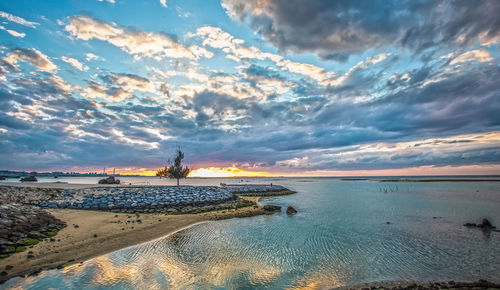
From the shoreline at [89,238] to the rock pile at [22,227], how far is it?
1.75 feet

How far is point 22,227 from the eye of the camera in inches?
506

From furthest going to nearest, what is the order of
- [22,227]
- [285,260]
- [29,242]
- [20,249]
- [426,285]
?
[22,227] → [29,242] → [285,260] → [20,249] → [426,285]

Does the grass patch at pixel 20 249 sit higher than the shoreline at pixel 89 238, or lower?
higher

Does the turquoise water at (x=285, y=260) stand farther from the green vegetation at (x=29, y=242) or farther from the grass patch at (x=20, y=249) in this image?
the green vegetation at (x=29, y=242)

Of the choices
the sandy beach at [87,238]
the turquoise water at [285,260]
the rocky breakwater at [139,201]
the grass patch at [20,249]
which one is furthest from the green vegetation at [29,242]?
the rocky breakwater at [139,201]

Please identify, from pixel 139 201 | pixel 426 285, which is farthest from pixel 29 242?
pixel 426 285

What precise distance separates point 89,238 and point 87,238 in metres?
0.11

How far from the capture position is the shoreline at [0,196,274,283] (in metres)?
9.81

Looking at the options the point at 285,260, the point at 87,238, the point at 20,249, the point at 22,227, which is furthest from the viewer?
the point at 87,238

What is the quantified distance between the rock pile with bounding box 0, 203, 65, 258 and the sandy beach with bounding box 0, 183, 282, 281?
1.67ft

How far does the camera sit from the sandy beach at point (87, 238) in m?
9.85

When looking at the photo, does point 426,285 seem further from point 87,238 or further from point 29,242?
point 29,242

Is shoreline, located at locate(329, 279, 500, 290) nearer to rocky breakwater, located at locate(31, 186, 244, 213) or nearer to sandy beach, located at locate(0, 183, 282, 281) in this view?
sandy beach, located at locate(0, 183, 282, 281)

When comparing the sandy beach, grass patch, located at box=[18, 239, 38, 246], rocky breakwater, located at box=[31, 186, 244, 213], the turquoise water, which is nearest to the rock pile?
grass patch, located at box=[18, 239, 38, 246]
